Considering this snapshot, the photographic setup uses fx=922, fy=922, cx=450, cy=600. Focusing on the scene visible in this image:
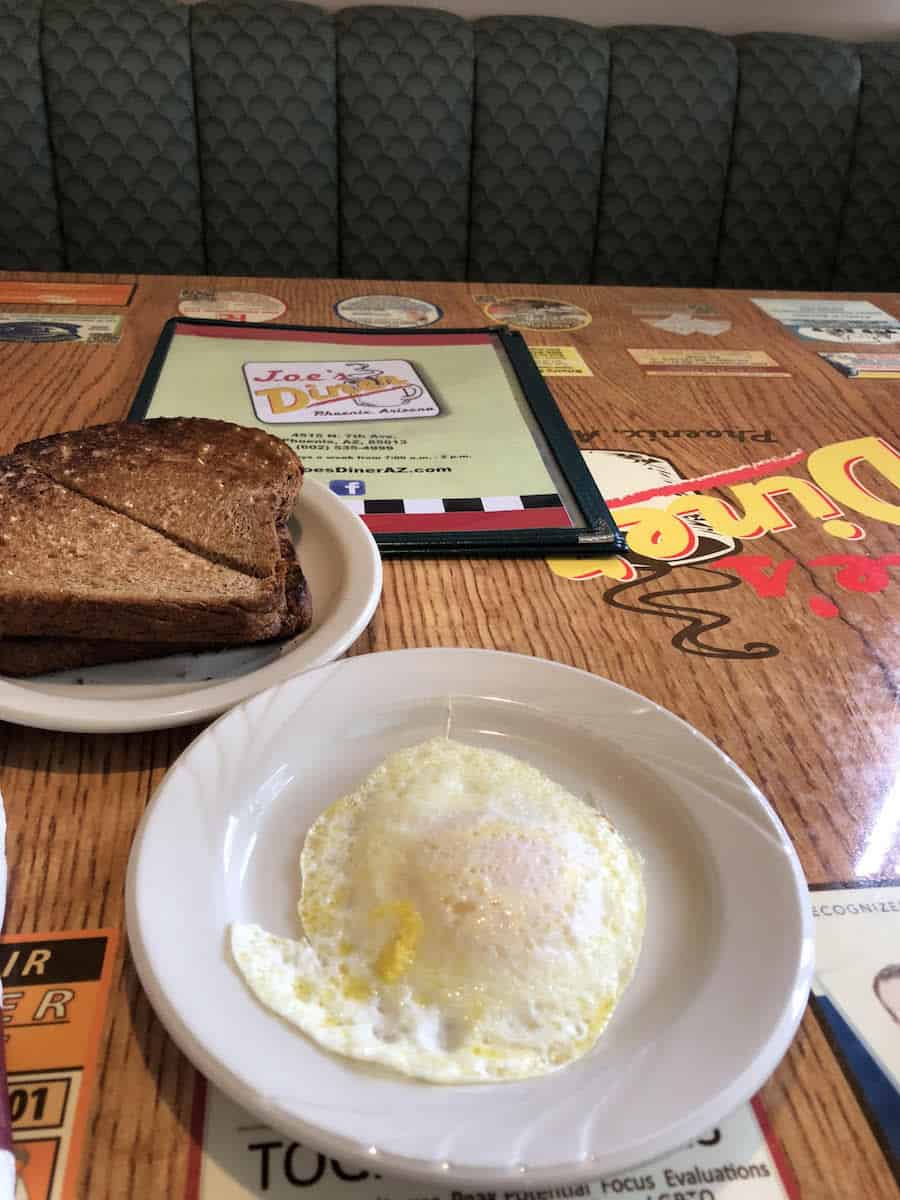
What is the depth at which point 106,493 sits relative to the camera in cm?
76

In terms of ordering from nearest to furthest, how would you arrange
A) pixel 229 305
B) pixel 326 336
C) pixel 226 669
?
1. pixel 226 669
2. pixel 326 336
3. pixel 229 305

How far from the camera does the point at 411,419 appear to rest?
1.03m

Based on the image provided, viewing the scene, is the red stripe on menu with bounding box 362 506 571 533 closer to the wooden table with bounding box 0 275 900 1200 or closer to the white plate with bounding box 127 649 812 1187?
the wooden table with bounding box 0 275 900 1200

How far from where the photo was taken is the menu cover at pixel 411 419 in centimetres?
85

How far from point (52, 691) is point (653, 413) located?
0.77 meters

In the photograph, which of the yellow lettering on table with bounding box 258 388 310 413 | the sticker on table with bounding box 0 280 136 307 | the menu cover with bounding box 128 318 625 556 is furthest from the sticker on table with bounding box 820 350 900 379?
the sticker on table with bounding box 0 280 136 307

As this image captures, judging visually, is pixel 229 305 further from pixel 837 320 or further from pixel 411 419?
pixel 837 320

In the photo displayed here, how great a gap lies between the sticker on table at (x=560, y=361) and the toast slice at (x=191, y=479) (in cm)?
48

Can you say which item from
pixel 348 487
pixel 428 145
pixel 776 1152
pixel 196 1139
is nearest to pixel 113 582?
pixel 348 487

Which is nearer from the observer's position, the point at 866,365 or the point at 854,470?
the point at 854,470

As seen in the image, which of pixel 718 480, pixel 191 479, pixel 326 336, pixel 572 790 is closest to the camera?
pixel 572 790

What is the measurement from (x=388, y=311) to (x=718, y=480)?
613 mm

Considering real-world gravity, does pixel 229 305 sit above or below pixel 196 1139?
above

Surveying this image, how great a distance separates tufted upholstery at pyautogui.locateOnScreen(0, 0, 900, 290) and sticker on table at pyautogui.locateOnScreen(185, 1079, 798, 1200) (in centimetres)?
210
